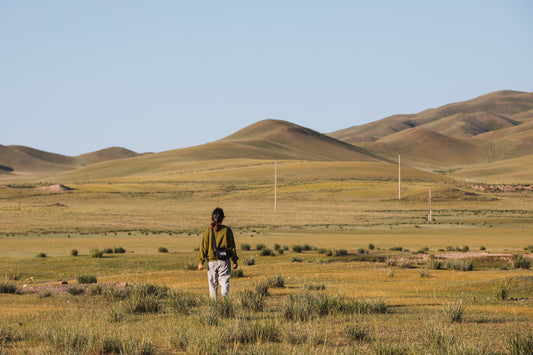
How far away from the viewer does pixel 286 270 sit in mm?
21250

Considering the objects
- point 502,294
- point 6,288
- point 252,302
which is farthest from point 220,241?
point 6,288

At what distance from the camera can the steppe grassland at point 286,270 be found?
28.1ft

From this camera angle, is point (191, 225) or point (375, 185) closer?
point (191, 225)

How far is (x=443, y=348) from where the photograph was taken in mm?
7527

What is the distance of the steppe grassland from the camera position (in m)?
8.56

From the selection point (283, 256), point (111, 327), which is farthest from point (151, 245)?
point (111, 327)

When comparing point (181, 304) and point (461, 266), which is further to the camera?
point (461, 266)

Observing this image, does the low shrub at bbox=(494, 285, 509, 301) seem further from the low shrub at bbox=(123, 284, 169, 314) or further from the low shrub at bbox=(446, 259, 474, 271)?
the low shrub at bbox=(446, 259, 474, 271)

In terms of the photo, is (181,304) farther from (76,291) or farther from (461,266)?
(461,266)

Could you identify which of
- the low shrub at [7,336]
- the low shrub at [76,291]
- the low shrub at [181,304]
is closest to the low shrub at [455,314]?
the low shrub at [181,304]

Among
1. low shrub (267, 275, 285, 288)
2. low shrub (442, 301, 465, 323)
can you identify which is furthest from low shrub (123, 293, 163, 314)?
low shrub (442, 301, 465, 323)

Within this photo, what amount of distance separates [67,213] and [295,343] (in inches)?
2432

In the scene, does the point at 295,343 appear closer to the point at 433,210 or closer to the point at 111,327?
the point at 111,327

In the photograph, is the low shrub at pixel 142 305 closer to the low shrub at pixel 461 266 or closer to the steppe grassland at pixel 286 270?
the steppe grassland at pixel 286 270
